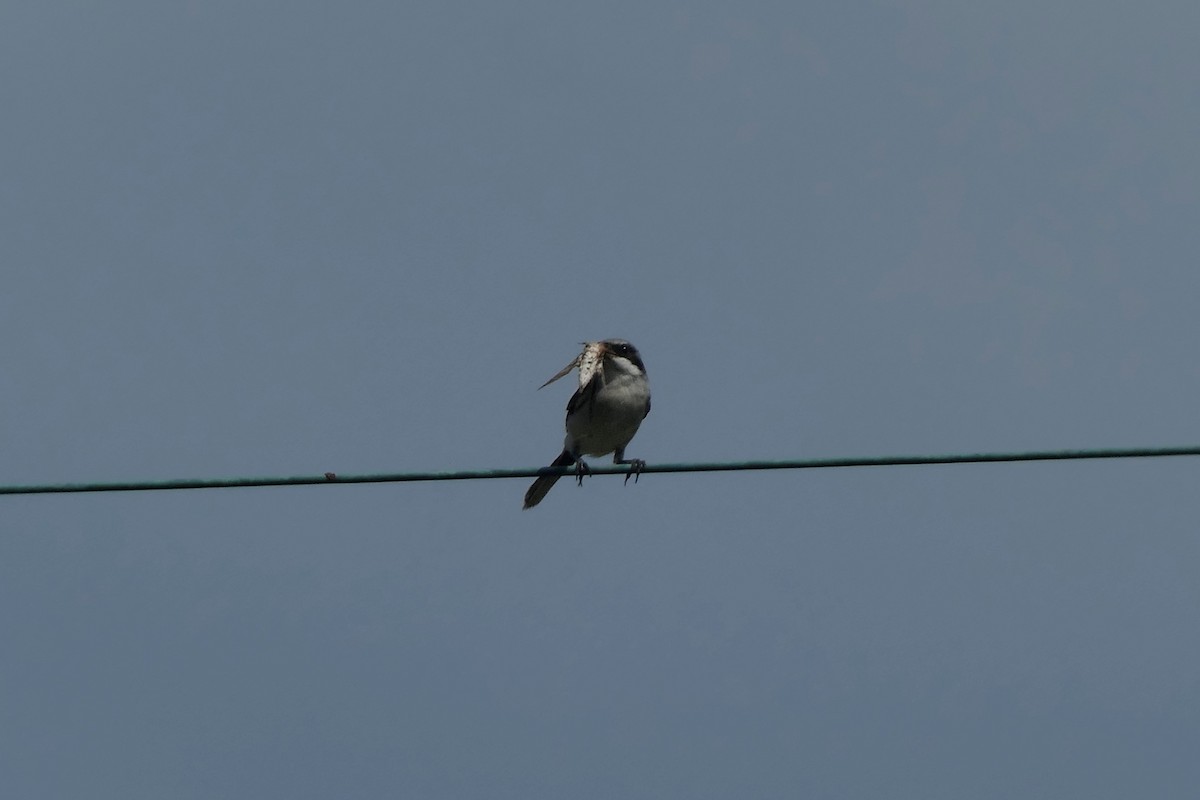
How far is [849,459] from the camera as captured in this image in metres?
9.57

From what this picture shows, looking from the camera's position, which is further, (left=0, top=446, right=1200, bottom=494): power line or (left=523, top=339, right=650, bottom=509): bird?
(left=523, top=339, right=650, bottom=509): bird

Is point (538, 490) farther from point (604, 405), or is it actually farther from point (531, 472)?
point (531, 472)

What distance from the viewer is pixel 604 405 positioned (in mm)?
15727

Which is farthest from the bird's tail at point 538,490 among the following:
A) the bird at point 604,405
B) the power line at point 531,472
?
the power line at point 531,472

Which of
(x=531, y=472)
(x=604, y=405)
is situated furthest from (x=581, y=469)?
(x=531, y=472)

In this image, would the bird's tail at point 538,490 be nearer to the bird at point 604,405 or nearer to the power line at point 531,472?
the bird at point 604,405

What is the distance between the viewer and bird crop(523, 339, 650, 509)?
1573 cm

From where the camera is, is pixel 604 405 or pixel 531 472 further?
pixel 604 405

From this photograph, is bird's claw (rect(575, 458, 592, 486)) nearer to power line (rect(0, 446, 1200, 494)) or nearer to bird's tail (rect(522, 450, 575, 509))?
bird's tail (rect(522, 450, 575, 509))

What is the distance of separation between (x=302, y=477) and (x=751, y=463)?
8.08 ft

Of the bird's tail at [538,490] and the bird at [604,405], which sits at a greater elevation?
the bird at [604,405]

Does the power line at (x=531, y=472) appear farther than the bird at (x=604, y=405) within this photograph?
No

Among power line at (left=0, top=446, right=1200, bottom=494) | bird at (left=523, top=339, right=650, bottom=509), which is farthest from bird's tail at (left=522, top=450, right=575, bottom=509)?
power line at (left=0, top=446, right=1200, bottom=494)

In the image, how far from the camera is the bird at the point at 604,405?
1573 centimetres
